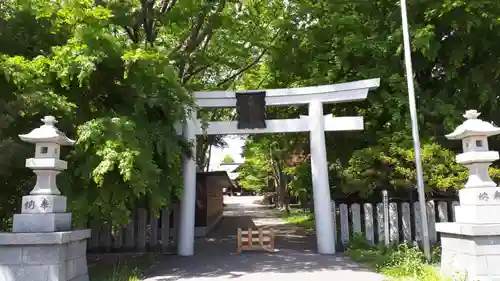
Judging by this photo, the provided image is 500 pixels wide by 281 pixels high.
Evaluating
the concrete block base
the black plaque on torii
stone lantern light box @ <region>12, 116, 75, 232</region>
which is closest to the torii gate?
the black plaque on torii

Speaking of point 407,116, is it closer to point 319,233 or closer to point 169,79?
point 319,233

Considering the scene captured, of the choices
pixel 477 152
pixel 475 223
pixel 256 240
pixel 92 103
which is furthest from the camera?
pixel 256 240

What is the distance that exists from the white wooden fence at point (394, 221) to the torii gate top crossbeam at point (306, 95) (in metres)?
3.12

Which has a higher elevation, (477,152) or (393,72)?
(393,72)

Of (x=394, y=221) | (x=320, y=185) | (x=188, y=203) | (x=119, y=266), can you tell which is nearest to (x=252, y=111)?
(x=320, y=185)

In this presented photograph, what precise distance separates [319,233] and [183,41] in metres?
8.15

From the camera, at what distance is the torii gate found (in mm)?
10609

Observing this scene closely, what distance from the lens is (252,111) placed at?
36.5 ft

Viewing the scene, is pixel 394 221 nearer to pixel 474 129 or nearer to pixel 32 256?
pixel 474 129

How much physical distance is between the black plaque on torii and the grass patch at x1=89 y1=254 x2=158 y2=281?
4472mm

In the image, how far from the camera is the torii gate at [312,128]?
10609mm

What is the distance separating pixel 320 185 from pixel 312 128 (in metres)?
1.64

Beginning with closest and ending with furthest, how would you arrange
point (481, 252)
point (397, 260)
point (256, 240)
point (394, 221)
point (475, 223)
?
1. point (481, 252)
2. point (475, 223)
3. point (397, 260)
4. point (394, 221)
5. point (256, 240)

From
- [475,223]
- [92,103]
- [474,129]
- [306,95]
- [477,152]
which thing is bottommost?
[475,223]
